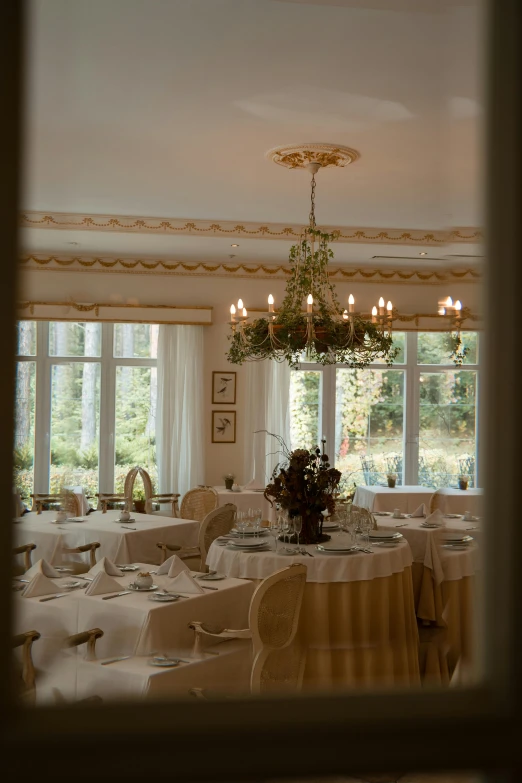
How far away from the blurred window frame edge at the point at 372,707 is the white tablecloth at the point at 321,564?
3.05 m

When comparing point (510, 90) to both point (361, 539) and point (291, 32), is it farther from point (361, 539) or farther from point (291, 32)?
point (361, 539)

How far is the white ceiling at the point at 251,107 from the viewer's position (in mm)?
2494

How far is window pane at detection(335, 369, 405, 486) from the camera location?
283 inches

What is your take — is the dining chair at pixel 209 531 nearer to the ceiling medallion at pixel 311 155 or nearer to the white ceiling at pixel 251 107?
the white ceiling at pixel 251 107

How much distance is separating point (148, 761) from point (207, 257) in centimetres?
672

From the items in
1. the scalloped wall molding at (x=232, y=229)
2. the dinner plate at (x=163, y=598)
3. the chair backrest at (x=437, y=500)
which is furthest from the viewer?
the scalloped wall molding at (x=232, y=229)

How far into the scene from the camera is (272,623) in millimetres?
2770

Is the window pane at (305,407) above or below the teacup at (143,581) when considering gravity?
above

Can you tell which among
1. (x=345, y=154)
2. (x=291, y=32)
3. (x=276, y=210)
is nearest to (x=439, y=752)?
(x=291, y=32)

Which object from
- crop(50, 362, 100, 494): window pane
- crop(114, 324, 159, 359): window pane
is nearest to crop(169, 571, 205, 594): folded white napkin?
crop(50, 362, 100, 494): window pane

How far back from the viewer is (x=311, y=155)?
13.4 feet

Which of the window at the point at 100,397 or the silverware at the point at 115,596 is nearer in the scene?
the silverware at the point at 115,596

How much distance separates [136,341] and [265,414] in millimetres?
1450

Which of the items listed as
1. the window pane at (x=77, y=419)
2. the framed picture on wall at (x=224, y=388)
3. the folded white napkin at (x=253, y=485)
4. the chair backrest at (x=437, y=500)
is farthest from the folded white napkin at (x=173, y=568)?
the framed picture on wall at (x=224, y=388)
